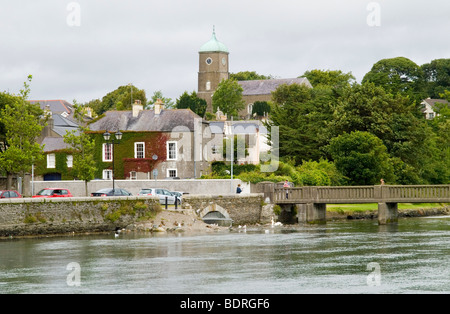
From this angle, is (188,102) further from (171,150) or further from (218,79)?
(171,150)

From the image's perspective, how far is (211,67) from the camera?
170 m

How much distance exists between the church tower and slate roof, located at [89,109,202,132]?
8800 cm

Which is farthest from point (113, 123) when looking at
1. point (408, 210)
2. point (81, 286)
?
point (81, 286)

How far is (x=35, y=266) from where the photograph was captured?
3638 cm

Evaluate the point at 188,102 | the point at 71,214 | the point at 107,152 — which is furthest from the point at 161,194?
the point at 188,102

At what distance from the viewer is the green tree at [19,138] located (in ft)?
185

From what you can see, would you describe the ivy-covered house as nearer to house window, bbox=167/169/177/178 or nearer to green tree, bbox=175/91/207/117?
house window, bbox=167/169/177/178

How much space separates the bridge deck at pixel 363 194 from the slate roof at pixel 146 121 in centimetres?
1938

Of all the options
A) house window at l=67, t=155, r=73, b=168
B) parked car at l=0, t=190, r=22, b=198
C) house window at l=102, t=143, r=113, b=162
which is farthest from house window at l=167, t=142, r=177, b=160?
parked car at l=0, t=190, r=22, b=198

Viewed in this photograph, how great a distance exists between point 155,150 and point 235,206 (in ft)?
71.1

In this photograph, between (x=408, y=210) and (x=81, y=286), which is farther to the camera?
(x=408, y=210)
